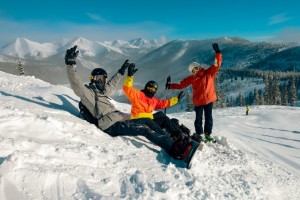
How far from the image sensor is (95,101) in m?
8.32

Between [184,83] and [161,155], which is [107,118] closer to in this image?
[161,155]

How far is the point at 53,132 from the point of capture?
700cm

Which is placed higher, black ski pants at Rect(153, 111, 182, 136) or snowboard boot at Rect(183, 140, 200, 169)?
black ski pants at Rect(153, 111, 182, 136)

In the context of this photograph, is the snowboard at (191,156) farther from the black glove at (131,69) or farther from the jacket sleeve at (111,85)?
the jacket sleeve at (111,85)

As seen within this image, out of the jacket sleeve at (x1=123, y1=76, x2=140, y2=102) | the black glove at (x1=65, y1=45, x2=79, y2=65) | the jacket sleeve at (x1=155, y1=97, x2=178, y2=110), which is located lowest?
the jacket sleeve at (x1=155, y1=97, x2=178, y2=110)

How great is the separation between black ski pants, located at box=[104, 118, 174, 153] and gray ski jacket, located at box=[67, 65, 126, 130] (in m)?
0.18

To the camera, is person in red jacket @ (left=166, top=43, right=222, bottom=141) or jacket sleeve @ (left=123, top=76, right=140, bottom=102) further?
person in red jacket @ (left=166, top=43, right=222, bottom=141)

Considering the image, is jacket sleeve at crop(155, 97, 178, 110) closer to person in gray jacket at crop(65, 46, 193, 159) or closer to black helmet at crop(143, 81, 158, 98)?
black helmet at crop(143, 81, 158, 98)

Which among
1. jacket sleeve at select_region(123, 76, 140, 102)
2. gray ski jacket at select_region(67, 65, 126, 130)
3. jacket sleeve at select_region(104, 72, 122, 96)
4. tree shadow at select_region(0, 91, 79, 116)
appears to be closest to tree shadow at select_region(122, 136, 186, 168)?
gray ski jacket at select_region(67, 65, 126, 130)

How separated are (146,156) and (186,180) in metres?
1.13

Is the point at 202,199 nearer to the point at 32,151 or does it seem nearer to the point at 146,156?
the point at 146,156

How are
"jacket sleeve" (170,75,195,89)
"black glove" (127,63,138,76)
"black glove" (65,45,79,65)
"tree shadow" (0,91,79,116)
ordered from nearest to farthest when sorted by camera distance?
1. "black glove" (65,45,79,65)
2. "black glove" (127,63,138,76)
3. "tree shadow" (0,91,79,116)
4. "jacket sleeve" (170,75,195,89)

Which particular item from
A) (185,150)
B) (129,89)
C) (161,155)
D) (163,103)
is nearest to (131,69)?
(129,89)

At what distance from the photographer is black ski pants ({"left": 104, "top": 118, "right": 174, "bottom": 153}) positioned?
767cm
